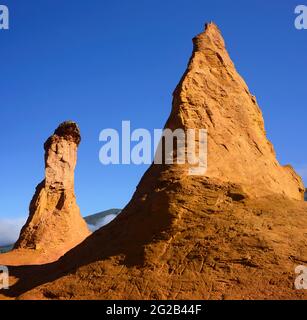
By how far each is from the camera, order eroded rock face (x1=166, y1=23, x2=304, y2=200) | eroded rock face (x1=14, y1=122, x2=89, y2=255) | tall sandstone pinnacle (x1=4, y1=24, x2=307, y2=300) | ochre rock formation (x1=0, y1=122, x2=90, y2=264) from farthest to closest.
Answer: eroded rock face (x1=14, y1=122, x2=89, y2=255)
ochre rock formation (x1=0, y1=122, x2=90, y2=264)
eroded rock face (x1=166, y1=23, x2=304, y2=200)
tall sandstone pinnacle (x1=4, y1=24, x2=307, y2=300)

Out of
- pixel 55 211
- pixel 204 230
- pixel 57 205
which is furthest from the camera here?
pixel 57 205

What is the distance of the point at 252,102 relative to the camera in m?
19.2

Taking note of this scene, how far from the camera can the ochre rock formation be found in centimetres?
2811

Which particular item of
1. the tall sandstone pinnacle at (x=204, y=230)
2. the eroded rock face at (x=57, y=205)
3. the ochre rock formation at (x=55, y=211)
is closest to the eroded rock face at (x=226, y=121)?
the tall sandstone pinnacle at (x=204, y=230)

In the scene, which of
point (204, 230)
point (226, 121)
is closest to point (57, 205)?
point (226, 121)

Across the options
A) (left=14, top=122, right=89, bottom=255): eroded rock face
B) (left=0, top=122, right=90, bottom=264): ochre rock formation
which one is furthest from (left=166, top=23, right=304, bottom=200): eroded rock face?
(left=14, top=122, right=89, bottom=255): eroded rock face

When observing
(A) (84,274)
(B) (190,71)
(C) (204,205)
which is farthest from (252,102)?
(A) (84,274)

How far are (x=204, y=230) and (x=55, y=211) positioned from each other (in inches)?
815

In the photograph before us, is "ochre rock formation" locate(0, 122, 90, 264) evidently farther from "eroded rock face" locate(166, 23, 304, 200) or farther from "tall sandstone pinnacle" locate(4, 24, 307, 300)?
"eroded rock face" locate(166, 23, 304, 200)

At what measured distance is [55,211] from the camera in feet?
102

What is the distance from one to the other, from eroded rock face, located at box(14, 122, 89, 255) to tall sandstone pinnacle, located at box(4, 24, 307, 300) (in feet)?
37.8

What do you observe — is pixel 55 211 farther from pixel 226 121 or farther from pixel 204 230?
pixel 204 230

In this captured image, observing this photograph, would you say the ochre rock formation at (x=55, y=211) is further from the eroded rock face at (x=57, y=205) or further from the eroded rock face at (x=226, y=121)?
the eroded rock face at (x=226, y=121)
